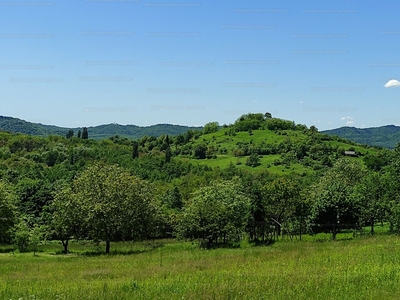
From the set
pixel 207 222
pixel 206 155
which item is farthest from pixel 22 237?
pixel 206 155

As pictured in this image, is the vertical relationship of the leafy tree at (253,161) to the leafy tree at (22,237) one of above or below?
above

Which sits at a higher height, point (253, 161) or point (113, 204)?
point (253, 161)

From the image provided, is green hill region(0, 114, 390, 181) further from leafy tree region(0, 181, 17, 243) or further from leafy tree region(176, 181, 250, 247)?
leafy tree region(176, 181, 250, 247)

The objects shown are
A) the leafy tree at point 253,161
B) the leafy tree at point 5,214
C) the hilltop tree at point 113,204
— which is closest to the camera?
the hilltop tree at point 113,204

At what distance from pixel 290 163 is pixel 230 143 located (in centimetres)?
5238

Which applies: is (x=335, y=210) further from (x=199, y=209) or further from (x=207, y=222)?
(x=199, y=209)

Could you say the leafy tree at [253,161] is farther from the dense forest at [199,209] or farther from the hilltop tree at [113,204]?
the hilltop tree at [113,204]

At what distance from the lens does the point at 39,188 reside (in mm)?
86250

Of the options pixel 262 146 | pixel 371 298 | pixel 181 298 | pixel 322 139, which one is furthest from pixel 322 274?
pixel 322 139

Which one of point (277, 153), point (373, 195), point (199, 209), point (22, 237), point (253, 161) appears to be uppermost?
point (277, 153)

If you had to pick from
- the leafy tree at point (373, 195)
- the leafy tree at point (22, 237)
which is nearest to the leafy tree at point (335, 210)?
the leafy tree at point (373, 195)

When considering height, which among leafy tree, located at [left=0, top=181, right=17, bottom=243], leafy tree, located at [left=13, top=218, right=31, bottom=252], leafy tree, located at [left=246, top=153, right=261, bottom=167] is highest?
leafy tree, located at [left=246, top=153, right=261, bottom=167]

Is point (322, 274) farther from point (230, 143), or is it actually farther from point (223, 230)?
point (230, 143)

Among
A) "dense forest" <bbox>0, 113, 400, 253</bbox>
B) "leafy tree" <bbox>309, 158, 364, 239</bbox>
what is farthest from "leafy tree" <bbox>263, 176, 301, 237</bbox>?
"leafy tree" <bbox>309, 158, 364, 239</bbox>
